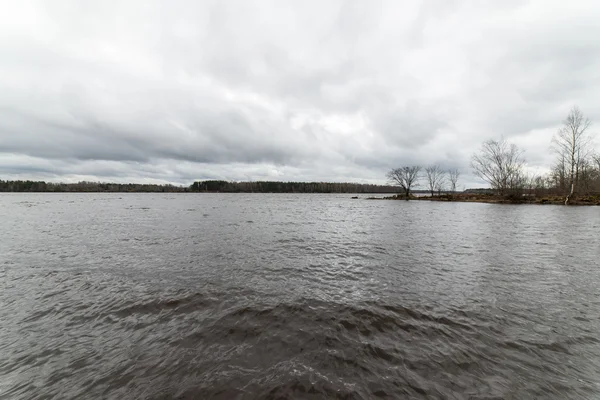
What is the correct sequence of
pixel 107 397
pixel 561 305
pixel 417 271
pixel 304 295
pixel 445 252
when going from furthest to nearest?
pixel 445 252 < pixel 417 271 < pixel 304 295 < pixel 561 305 < pixel 107 397

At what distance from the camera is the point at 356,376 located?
4652 mm

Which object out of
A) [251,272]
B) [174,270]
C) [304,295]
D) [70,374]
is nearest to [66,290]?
[174,270]

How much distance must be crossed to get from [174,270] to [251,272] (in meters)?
3.75

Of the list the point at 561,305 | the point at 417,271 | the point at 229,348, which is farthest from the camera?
the point at 417,271

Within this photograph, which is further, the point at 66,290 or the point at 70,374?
the point at 66,290

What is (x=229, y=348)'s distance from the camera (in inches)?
217

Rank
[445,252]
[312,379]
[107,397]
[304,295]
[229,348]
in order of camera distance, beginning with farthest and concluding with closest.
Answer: [445,252], [304,295], [229,348], [312,379], [107,397]

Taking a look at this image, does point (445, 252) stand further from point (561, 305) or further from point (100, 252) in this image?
point (100, 252)

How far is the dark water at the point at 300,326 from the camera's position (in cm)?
448

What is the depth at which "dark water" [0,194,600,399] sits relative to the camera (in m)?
4.48

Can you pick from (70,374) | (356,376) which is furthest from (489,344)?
(70,374)

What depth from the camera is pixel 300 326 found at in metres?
6.44

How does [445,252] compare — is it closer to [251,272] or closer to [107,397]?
[251,272]

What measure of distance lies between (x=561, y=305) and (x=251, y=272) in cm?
1119
